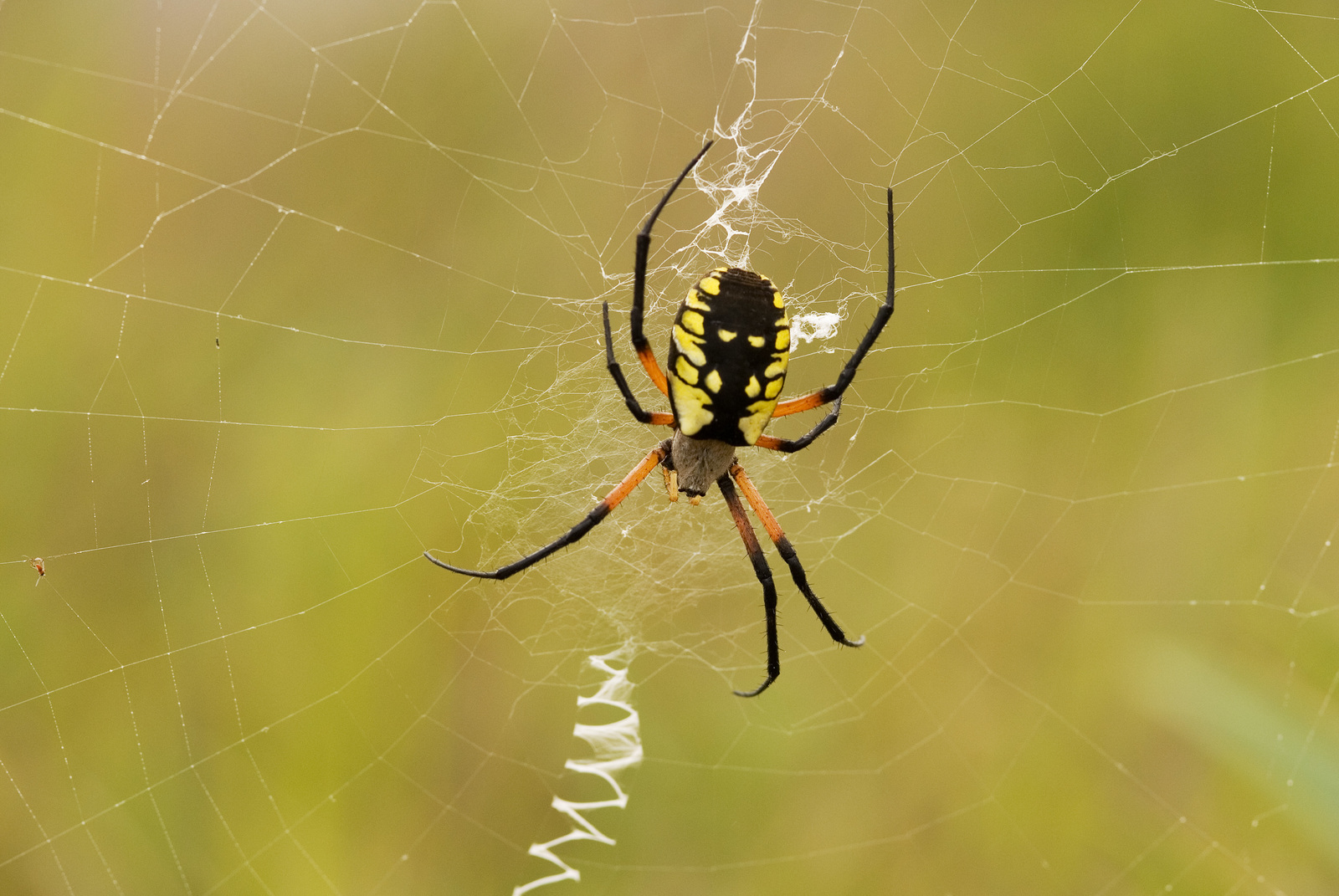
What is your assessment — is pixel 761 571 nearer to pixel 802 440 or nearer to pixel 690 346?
pixel 802 440

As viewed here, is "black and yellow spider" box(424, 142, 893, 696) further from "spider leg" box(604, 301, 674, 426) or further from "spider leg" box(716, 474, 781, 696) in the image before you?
"spider leg" box(716, 474, 781, 696)

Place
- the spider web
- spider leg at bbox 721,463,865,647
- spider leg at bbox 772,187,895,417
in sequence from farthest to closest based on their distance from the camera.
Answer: spider leg at bbox 721,463,865,647
the spider web
spider leg at bbox 772,187,895,417

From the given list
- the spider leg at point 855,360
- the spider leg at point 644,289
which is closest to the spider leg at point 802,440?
the spider leg at point 855,360

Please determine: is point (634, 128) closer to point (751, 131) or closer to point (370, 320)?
point (751, 131)

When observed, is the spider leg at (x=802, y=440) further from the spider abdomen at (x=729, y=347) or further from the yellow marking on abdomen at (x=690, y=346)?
the yellow marking on abdomen at (x=690, y=346)

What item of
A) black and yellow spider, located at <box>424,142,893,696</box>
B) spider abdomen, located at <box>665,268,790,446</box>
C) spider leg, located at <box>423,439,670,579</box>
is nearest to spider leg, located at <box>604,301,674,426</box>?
black and yellow spider, located at <box>424,142,893,696</box>
